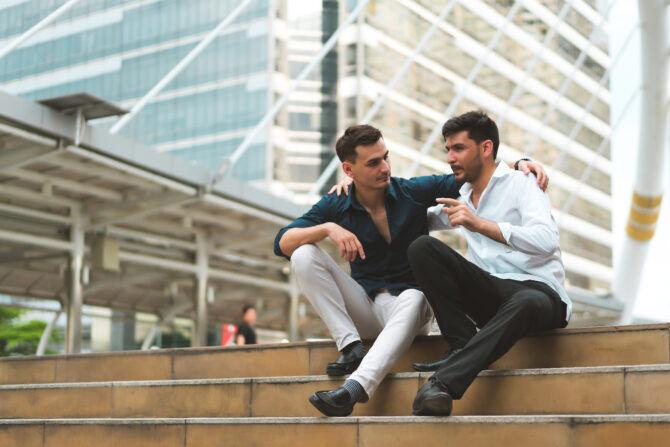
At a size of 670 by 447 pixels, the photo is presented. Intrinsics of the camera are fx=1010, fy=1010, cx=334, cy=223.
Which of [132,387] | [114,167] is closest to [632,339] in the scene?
[132,387]

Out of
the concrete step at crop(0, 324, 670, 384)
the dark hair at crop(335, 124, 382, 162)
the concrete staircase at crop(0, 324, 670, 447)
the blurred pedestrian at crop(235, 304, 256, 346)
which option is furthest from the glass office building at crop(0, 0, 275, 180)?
the dark hair at crop(335, 124, 382, 162)

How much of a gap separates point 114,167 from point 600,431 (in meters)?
8.08

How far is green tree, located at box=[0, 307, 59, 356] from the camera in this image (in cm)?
3534

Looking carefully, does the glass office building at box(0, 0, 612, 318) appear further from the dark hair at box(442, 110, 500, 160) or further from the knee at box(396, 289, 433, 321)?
the knee at box(396, 289, 433, 321)

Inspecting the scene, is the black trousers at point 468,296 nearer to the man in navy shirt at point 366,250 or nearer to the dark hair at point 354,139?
the man in navy shirt at point 366,250

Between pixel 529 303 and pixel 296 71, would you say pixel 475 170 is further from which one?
pixel 296 71

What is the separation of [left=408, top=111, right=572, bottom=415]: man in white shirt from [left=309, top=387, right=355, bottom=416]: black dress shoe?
1.04ft

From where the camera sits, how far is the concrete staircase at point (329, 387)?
3.36 m

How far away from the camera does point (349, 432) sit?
3686mm

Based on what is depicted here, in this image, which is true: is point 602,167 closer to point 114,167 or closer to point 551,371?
point 114,167

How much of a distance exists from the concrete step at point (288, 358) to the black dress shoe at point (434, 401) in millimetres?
590

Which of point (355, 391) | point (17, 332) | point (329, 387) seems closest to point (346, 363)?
point (329, 387)

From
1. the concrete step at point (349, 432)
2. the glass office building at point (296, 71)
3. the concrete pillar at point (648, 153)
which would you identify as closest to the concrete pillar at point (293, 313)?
the glass office building at point (296, 71)

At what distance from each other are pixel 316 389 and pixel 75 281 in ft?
29.5
